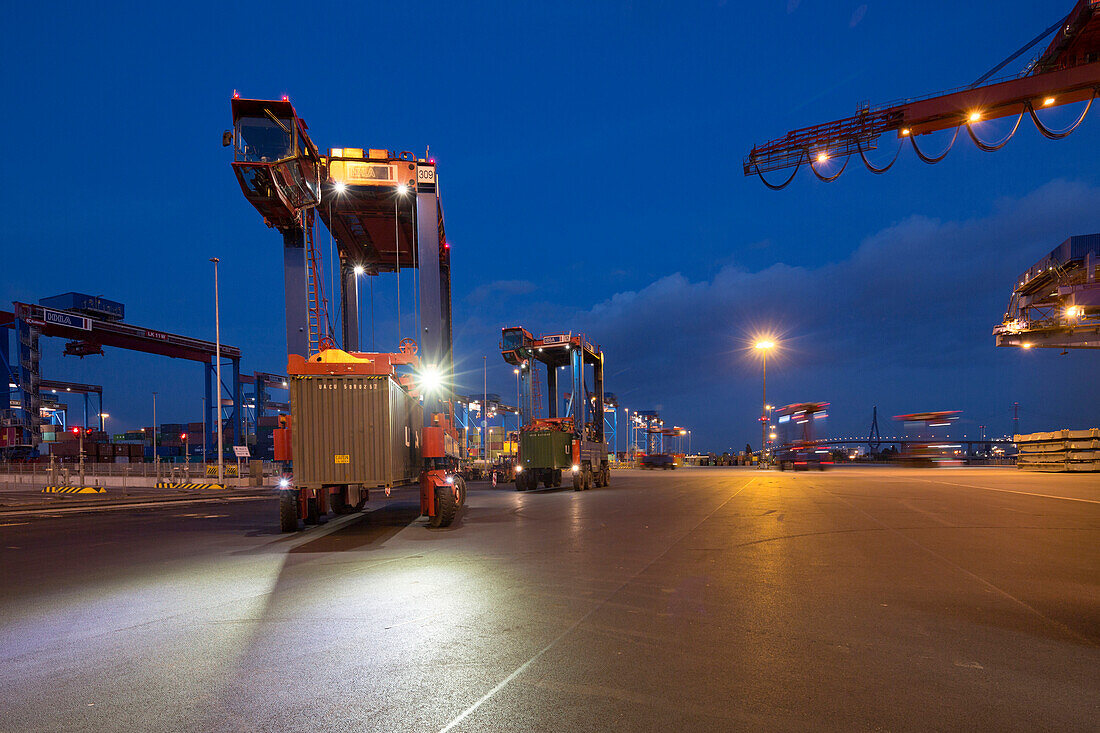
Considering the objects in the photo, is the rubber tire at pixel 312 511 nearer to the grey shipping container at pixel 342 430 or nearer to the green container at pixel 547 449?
the grey shipping container at pixel 342 430

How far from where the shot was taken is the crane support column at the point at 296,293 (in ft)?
55.1

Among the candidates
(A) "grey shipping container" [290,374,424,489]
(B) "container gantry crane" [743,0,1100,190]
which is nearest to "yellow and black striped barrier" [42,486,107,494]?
(A) "grey shipping container" [290,374,424,489]

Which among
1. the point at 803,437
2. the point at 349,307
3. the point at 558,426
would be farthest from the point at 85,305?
the point at 803,437

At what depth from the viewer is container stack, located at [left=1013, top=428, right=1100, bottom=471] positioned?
102 ft

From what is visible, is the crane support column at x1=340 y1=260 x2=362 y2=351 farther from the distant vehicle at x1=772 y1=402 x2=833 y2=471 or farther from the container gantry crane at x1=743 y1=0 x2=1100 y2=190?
the distant vehicle at x1=772 y1=402 x2=833 y2=471

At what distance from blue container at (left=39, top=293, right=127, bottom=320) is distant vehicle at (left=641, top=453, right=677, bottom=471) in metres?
55.8

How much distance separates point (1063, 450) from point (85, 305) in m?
73.7

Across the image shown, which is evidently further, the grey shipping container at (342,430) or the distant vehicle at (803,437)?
the distant vehicle at (803,437)

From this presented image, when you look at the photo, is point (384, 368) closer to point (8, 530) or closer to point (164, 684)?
point (164, 684)

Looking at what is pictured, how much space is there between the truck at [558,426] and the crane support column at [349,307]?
28.6ft

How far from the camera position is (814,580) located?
23.0 ft

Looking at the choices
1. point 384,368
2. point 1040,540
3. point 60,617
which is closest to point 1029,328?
point 1040,540

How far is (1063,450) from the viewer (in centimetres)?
3262

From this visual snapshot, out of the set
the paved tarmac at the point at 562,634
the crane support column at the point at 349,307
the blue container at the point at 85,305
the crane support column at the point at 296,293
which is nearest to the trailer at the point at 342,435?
the paved tarmac at the point at 562,634
